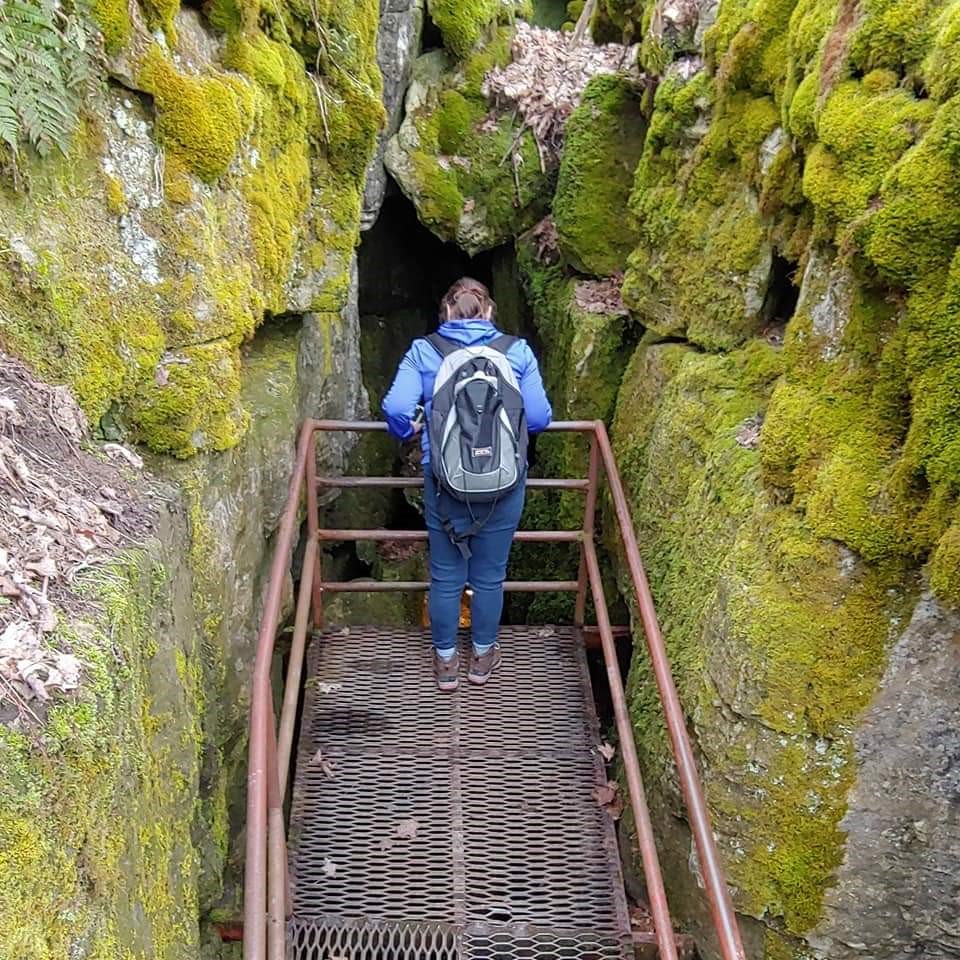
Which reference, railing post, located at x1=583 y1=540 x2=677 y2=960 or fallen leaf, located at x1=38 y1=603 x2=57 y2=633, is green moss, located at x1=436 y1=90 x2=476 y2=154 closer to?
railing post, located at x1=583 y1=540 x2=677 y2=960

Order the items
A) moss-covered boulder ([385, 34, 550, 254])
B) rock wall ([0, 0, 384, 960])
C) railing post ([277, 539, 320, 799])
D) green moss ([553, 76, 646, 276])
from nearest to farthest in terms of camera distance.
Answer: rock wall ([0, 0, 384, 960]) → railing post ([277, 539, 320, 799]) → green moss ([553, 76, 646, 276]) → moss-covered boulder ([385, 34, 550, 254])

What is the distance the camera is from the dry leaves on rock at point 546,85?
8281 mm

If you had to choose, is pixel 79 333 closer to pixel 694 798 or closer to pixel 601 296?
pixel 694 798

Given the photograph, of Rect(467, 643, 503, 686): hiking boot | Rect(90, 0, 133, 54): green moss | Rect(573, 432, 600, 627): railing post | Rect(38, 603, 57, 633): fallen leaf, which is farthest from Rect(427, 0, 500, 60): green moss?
Rect(38, 603, 57, 633): fallen leaf

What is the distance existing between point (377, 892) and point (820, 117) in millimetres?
4099

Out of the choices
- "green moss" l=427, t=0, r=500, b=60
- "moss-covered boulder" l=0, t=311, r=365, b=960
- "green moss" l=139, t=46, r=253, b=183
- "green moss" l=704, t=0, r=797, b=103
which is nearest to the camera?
"moss-covered boulder" l=0, t=311, r=365, b=960

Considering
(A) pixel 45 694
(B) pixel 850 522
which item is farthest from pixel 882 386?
(A) pixel 45 694

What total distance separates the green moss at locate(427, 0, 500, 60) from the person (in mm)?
5326

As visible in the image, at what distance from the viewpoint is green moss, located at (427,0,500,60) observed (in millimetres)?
8211

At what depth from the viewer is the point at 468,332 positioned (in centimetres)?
389

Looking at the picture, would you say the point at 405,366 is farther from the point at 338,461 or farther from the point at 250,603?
the point at 338,461

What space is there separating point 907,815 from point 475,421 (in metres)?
2.43

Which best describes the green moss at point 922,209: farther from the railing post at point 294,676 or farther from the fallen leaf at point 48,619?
the fallen leaf at point 48,619

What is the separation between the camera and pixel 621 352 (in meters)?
6.88
